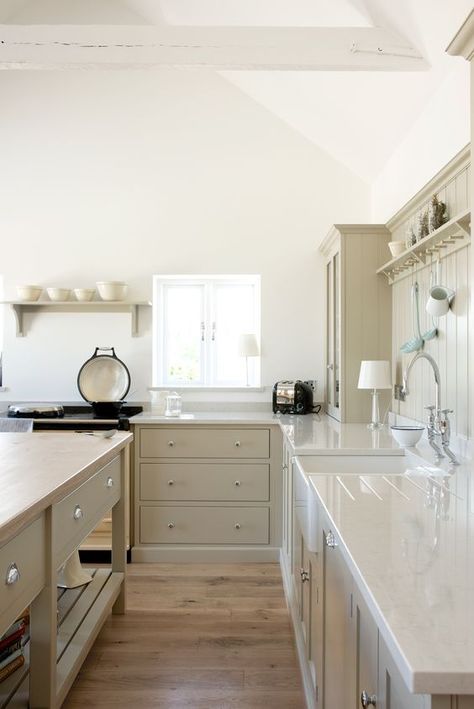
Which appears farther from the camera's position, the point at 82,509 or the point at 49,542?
the point at 82,509

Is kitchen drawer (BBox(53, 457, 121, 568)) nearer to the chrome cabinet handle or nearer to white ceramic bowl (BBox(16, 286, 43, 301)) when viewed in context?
the chrome cabinet handle

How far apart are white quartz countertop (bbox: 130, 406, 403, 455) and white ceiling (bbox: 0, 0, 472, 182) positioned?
1667 millimetres

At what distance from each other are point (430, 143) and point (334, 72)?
77 cm

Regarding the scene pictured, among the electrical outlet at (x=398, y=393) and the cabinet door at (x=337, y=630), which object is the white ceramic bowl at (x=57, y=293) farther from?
the cabinet door at (x=337, y=630)

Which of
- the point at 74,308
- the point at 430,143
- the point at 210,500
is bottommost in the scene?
the point at 210,500

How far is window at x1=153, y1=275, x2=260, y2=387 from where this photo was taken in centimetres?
399

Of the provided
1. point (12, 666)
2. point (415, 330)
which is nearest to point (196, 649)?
point (12, 666)

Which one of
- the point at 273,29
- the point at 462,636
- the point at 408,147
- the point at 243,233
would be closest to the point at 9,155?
the point at 243,233

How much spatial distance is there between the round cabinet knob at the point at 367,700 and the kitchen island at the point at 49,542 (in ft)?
2.54

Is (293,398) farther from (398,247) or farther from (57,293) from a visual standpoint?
(57,293)

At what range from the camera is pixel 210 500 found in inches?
132

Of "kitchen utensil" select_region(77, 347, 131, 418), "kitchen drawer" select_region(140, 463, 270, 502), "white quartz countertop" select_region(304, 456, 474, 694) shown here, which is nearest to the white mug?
"white quartz countertop" select_region(304, 456, 474, 694)

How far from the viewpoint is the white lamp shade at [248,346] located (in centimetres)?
374

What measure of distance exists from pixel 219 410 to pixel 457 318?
205cm
